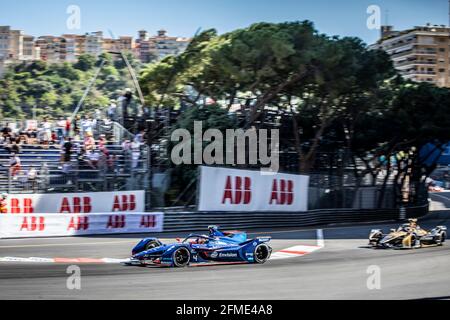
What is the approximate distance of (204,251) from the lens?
14.5m

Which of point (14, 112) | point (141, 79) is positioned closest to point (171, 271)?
point (141, 79)

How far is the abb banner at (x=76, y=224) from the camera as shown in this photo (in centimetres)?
2028

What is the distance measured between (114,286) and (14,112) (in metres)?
60.3

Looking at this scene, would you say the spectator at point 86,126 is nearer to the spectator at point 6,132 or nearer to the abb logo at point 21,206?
the spectator at point 6,132

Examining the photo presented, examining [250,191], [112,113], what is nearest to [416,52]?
[112,113]

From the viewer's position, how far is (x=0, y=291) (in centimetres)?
1091

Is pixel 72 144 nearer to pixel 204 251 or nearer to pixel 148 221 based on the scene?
pixel 148 221

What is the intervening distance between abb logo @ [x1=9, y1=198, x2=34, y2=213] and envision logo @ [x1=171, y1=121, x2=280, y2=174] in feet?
21.7

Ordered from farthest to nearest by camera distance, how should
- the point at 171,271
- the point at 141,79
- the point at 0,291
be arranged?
the point at 141,79 < the point at 171,271 < the point at 0,291

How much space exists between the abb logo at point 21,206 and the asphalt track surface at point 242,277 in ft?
6.98

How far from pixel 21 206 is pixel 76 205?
182cm

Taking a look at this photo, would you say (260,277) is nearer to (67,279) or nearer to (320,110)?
(67,279)

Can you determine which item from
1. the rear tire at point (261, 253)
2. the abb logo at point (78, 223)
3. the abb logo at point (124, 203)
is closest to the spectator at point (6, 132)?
the abb logo at point (78, 223)

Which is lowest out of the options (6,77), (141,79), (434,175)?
(434,175)
